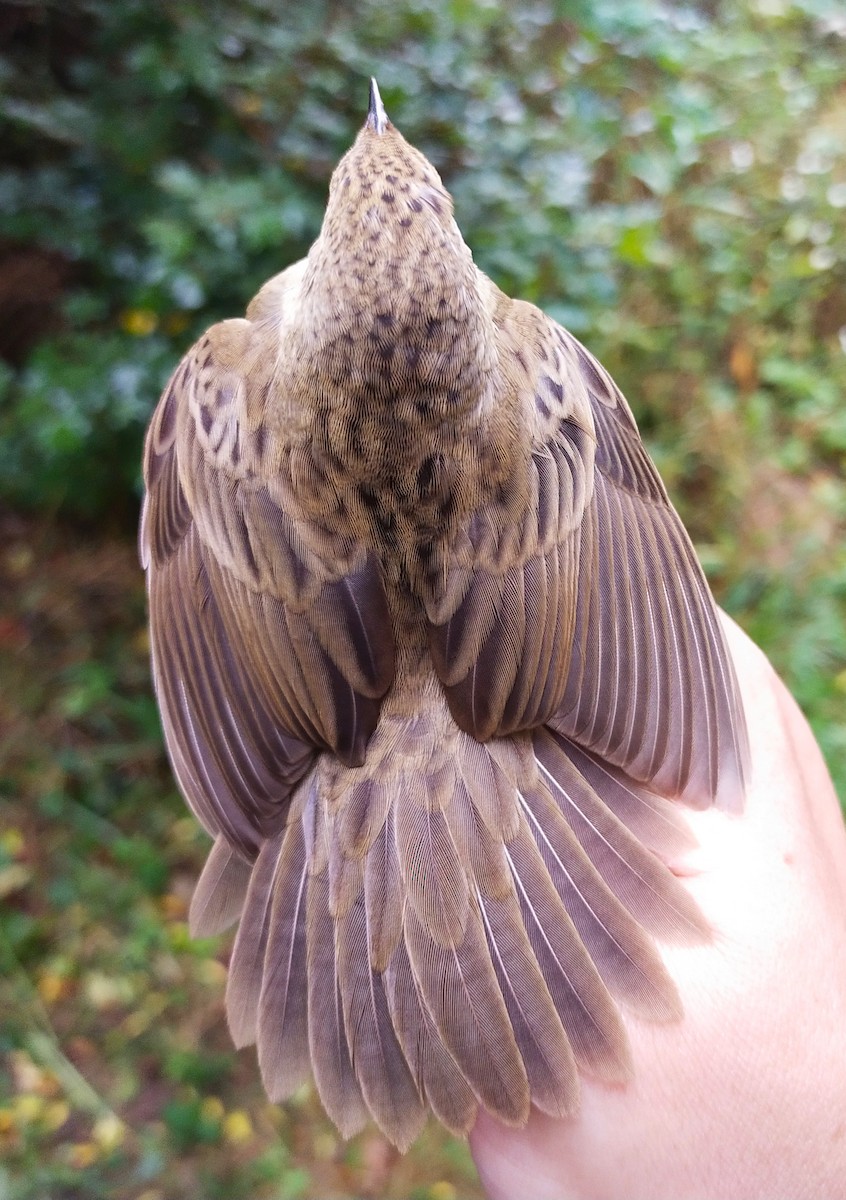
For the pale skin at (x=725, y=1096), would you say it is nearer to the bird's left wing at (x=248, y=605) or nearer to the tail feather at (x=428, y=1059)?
the tail feather at (x=428, y=1059)

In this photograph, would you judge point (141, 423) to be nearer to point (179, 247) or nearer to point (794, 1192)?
point (179, 247)

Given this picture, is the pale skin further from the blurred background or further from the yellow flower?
the yellow flower

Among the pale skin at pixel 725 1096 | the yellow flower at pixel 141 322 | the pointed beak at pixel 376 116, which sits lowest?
the pale skin at pixel 725 1096

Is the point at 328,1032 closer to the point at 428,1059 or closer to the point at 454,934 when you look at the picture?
the point at 428,1059

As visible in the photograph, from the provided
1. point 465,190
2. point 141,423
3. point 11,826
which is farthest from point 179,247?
point 11,826

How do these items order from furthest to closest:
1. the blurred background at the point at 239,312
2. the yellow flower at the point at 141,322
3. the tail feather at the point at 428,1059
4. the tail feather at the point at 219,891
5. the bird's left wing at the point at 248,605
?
1. the yellow flower at the point at 141,322
2. the blurred background at the point at 239,312
3. the tail feather at the point at 219,891
4. the bird's left wing at the point at 248,605
5. the tail feather at the point at 428,1059

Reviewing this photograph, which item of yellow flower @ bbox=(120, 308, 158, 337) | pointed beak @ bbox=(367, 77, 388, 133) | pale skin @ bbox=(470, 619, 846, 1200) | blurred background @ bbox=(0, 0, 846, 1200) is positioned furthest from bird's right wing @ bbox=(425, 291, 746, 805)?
yellow flower @ bbox=(120, 308, 158, 337)

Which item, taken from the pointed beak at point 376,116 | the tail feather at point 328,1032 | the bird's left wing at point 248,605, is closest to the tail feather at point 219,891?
the bird's left wing at point 248,605
